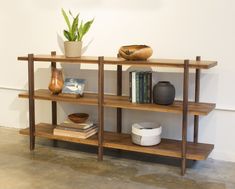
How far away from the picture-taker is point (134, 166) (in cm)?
293

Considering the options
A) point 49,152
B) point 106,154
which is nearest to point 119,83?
point 106,154

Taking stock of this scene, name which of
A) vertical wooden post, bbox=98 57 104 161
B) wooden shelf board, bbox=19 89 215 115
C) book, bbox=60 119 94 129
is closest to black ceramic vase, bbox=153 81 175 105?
wooden shelf board, bbox=19 89 215 115

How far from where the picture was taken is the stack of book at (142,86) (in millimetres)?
2947

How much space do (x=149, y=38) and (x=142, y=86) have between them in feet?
1.62

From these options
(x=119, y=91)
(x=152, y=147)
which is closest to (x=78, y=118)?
(x=119, y=91)

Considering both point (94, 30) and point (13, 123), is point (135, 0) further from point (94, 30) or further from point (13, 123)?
point (13, 123)

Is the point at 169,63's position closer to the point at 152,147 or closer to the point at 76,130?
the point at 152,147

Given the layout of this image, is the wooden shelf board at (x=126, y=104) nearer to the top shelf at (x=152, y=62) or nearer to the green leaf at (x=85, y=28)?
the top shelf at (x=152, y=62)

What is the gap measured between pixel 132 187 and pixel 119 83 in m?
1.06

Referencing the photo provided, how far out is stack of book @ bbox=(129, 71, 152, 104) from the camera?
9.67 feet

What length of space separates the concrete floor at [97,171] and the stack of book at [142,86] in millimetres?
517

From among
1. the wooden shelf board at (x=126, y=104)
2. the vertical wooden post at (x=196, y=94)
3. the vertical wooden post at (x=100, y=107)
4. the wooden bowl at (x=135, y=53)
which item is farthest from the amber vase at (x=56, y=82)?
the vertical wooden post at (x=196, y=94)

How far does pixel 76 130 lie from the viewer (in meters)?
3.17

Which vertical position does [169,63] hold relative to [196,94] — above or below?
above
